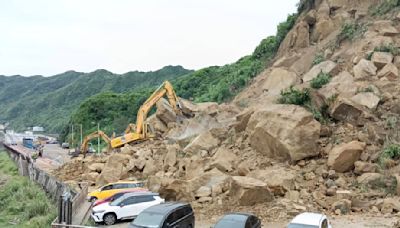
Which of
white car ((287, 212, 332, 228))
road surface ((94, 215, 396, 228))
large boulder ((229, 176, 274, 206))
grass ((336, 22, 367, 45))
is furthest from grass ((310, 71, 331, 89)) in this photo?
white car ((287, 212, 332, 228))

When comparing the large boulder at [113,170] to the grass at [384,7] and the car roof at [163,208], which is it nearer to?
the car roof at [163,208]

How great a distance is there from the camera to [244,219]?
1524 centimetres

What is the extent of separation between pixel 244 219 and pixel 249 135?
1228 centimetres

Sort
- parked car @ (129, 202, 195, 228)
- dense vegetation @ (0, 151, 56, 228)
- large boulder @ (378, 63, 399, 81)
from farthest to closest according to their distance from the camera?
large boulder @ (378, 63, 399, 81), dense vegetation @ (0, 151, 56, 228), parked car @ (129, 202, 195, 228)

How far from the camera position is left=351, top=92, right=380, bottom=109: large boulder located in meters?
25.3

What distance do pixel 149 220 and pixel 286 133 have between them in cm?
1112

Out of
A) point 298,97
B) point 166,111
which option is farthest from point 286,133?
point 166,111

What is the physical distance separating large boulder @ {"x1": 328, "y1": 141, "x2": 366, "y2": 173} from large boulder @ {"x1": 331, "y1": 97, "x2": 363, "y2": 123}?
2498 millimetres

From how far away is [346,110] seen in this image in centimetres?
2531

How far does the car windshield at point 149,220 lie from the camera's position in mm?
15195

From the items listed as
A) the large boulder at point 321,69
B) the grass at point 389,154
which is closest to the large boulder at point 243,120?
the large boulder at point 321,69

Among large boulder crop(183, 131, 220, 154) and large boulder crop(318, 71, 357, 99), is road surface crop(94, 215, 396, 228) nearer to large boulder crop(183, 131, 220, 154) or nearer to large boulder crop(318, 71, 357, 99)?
large boulder crop(318, 71, 357, 99)

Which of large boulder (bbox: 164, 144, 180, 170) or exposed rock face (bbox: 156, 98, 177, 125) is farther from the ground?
exposed rock face (bbox: 156, 98, 177, 125)

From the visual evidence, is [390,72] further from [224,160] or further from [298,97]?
[224,160]
